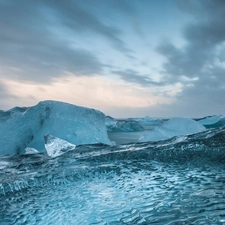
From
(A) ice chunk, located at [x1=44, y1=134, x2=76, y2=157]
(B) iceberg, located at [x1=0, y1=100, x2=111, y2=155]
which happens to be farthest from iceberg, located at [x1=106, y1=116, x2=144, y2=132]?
(A) ice chunk, located at [x1=44, y1=134, x2=76, y2=157]

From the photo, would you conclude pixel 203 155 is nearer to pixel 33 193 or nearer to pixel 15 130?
pixel 33 193

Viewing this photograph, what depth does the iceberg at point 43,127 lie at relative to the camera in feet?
27.6

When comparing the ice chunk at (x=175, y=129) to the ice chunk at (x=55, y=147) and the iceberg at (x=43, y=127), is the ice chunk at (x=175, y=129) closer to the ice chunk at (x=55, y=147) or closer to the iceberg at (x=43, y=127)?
the iceberg at (x=43, y=127)

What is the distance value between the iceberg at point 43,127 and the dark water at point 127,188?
456 cm

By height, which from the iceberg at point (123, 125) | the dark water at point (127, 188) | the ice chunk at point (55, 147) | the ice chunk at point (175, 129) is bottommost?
the dark water at point (127, 188)

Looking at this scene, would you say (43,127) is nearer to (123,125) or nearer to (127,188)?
(127,188)

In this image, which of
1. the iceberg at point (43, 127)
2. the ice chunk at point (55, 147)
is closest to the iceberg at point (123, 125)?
the iceberg at point (43, 127)

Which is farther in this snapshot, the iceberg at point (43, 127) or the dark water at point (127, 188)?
the iceberg at point (43, 127)

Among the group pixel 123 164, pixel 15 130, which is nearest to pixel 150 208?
pixel 123 164

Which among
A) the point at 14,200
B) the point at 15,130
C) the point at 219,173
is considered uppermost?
the point at 15,130

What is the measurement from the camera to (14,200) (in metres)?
2.38

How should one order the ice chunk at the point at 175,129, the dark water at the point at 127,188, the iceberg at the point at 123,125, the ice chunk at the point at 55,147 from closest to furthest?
the dark water at the point at 127,188 → the ice chunk at the point at 55,147 → the ice chunk at the point at 175,129 → the iceberg at the point at 123,125

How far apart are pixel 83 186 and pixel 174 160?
1736mm

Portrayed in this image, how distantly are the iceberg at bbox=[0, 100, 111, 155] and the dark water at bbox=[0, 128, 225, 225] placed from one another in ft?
15.0
